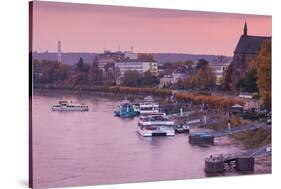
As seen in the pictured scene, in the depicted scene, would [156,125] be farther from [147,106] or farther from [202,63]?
[202,63]

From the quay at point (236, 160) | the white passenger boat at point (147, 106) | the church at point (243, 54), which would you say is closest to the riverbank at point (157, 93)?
the white passenger boat at point (147, 106)

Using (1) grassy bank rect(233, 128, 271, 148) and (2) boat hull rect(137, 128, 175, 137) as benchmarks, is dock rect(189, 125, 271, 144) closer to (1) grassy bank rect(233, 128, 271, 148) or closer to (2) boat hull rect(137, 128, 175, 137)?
(1) grassy bank rect(233, 128, 271, 148)

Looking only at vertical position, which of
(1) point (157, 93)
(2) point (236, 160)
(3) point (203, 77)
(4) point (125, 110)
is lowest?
(2) point (236, 160)

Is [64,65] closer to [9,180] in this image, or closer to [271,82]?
[9,180]

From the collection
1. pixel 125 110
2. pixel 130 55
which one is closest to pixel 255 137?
pixel 125 110

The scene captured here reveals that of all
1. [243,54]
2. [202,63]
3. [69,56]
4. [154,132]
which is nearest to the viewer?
[69,56]

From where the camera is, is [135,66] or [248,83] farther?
[248,83]

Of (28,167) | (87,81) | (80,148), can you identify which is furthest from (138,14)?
(28,167)
